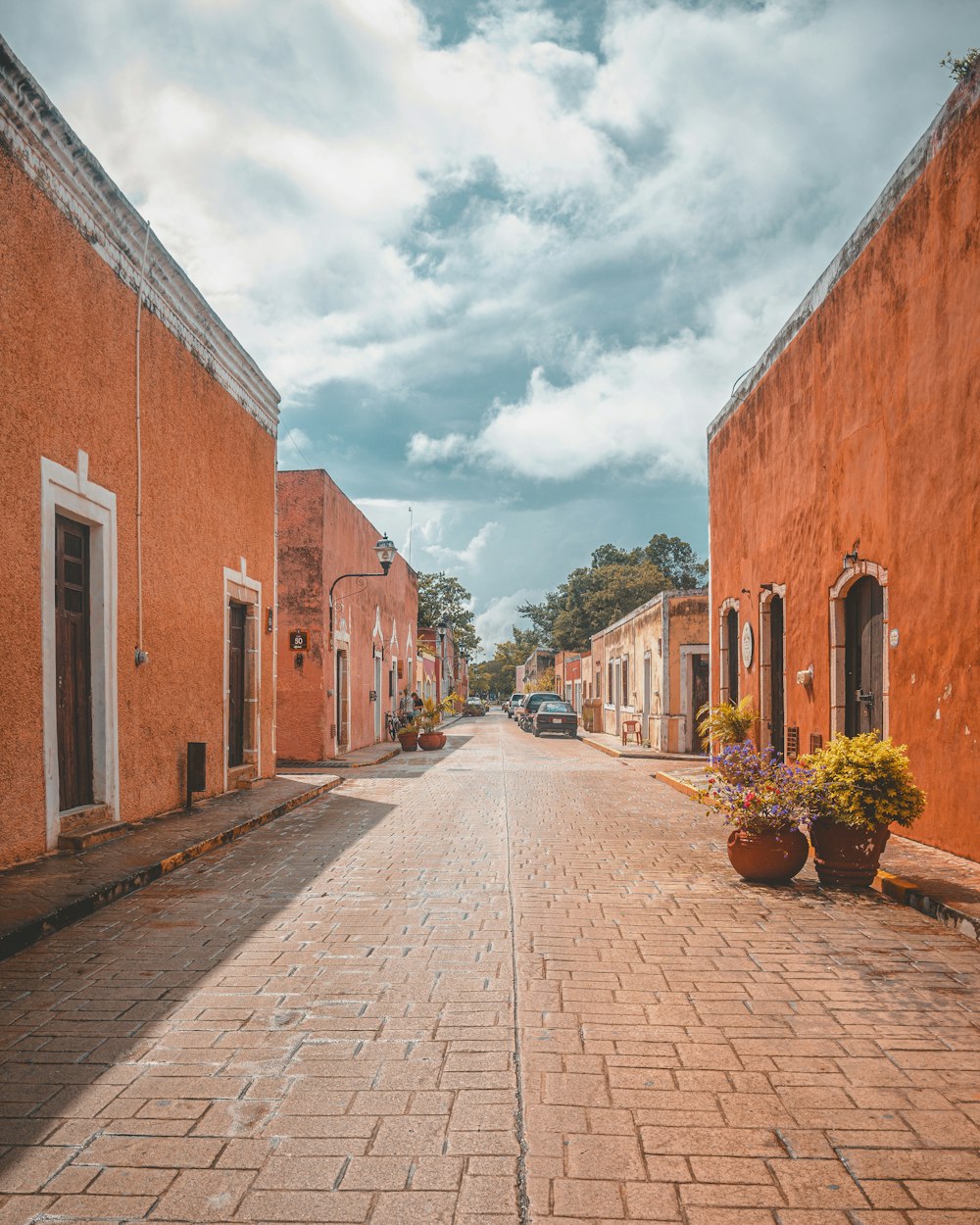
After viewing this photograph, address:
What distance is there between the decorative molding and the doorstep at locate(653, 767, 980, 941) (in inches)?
333

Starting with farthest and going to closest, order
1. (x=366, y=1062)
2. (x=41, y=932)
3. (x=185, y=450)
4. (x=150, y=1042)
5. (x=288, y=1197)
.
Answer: (x=185, y=450) → (x=41, y=932) → (x=150, y=1042) → (x=366, y=1062) → (x=288, y=1197)

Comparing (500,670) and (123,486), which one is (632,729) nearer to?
(123,486)

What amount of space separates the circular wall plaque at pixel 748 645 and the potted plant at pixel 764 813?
8069 millimetres

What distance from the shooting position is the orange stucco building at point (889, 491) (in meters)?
7.84

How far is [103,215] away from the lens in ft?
29.0

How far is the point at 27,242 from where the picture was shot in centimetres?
752

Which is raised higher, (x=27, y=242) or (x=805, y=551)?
(x=27, y=242)

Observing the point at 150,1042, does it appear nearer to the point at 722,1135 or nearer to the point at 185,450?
the point at 722,1135

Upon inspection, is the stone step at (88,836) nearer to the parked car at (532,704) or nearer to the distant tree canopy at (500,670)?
the parked car at (532,704)

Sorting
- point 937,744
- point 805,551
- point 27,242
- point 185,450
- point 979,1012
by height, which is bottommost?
point 979,1012

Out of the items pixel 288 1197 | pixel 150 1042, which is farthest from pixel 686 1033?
pixel 150 1042

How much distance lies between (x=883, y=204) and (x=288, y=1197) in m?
10.2

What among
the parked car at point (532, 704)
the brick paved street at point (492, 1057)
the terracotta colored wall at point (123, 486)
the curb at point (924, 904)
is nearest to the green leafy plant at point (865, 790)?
the curb at point (924, 904)

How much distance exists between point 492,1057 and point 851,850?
4.05 metres
